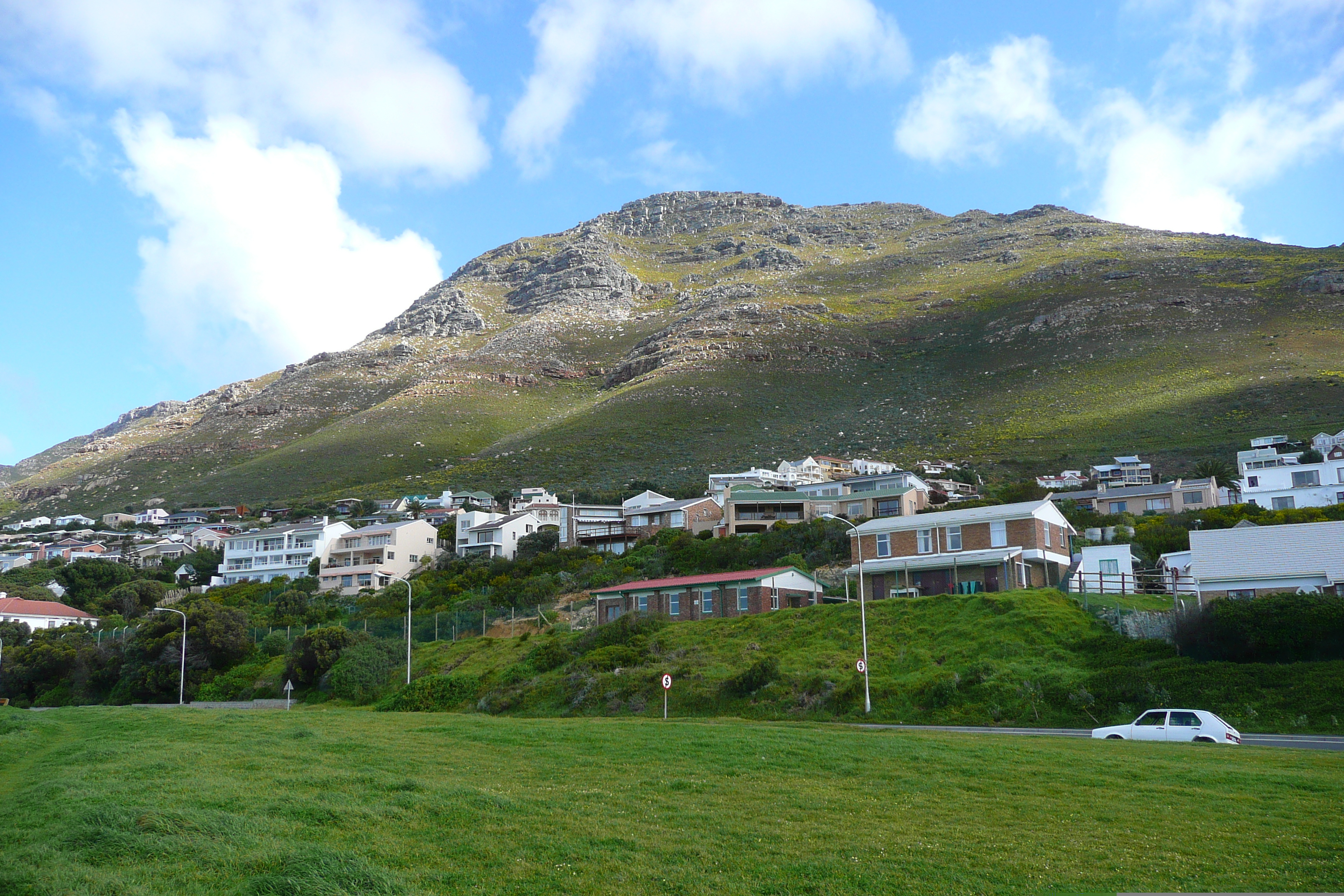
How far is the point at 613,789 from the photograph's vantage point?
48.9ft

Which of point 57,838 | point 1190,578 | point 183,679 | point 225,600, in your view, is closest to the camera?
point 57,838

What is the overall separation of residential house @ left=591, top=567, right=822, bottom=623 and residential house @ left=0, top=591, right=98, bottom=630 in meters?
50.3

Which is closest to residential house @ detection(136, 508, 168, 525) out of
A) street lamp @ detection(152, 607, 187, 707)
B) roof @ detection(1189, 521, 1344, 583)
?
street lamp @ detection(152, 607, 187, 707)

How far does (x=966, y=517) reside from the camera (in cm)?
4772

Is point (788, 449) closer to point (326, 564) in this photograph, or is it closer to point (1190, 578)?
point (326, 564)

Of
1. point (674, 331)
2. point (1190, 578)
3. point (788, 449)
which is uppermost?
point (674, 331)

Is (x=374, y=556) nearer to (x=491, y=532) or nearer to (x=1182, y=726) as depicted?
(x=491, y=532)

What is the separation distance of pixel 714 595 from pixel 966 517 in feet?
45.2

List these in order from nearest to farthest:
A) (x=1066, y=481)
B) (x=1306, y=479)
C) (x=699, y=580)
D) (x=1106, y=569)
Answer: (x=1106, y=569)
(x=699, y=580)
(x=1306, y=479)
(x=1066, y=481)

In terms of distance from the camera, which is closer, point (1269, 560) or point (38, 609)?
point (1269, 560)

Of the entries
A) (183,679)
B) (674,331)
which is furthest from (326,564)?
(674,331)

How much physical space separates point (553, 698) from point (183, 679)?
31.1m

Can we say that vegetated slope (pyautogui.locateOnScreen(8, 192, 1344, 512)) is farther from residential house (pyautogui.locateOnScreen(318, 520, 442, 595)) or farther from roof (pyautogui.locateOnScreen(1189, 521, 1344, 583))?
roof (pyautogui.locateOnScreen(1189, 521, 1344, 583))

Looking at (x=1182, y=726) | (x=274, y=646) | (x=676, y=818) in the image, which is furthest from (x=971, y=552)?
(x=274, y=646)
